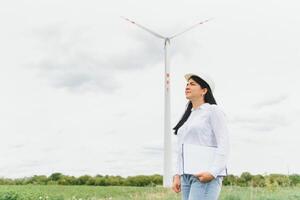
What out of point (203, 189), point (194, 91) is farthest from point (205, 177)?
point (194, 91)

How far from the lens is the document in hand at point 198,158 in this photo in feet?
15.6

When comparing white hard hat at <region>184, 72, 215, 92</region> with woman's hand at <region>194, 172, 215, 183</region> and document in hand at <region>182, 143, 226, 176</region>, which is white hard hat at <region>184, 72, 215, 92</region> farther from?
woman's hand at <region>194, 172, 215, 183</region>

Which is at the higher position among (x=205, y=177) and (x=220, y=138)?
(x=220, y=138)

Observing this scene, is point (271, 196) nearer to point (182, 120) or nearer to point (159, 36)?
point (182, 120)

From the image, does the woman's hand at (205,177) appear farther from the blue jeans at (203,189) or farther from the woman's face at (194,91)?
the woman's face at (194,91)

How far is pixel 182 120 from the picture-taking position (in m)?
5.15

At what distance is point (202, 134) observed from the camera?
4.85m

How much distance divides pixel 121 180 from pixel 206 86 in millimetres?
Answer: 17235

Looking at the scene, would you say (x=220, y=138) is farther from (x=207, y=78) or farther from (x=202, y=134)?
(x=207, y=78)

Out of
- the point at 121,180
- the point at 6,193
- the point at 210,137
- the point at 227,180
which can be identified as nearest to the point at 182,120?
the point at 210,137

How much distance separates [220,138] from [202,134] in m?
0.15

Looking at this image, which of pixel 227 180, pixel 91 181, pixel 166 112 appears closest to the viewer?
pixel 227 180

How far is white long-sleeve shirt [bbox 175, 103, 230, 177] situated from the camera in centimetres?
476

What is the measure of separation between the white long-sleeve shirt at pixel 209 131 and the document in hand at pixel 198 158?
46 millimetres
